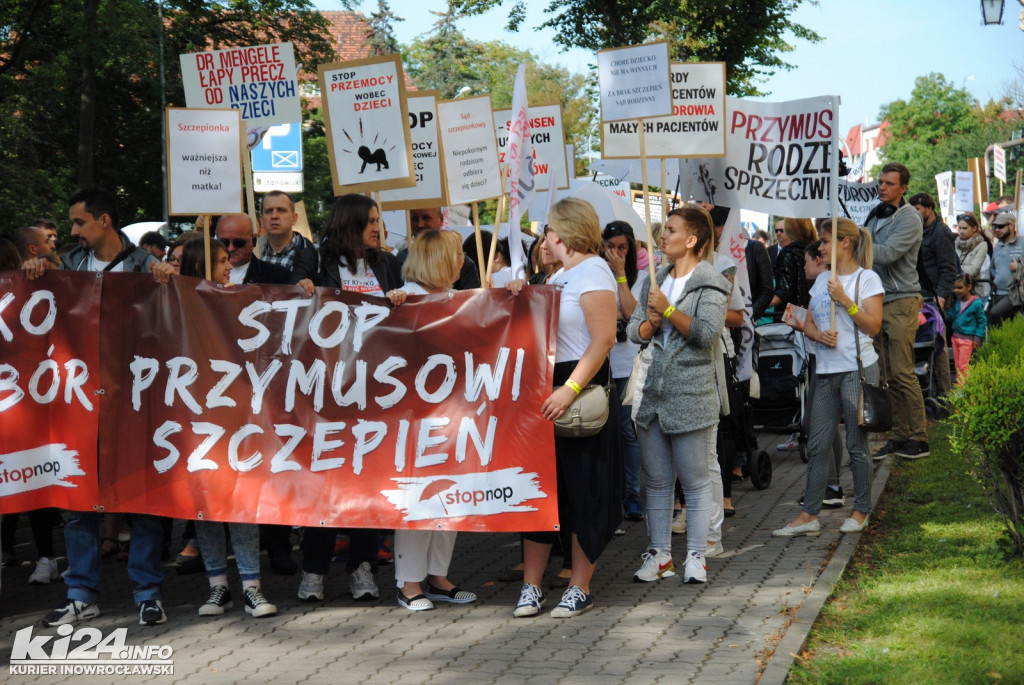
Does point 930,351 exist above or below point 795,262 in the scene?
below

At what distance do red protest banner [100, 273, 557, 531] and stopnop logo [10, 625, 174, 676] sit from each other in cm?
70

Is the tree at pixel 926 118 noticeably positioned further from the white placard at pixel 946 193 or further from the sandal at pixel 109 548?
the sandal at pixel 109 548

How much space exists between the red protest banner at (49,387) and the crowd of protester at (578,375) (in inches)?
6.2

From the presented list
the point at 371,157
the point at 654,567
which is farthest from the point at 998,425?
the point at 371,157

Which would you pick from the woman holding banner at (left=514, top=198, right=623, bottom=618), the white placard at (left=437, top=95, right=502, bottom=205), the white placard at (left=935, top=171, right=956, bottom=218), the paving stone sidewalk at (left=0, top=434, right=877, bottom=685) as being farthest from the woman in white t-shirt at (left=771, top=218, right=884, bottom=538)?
the white placard at (left=935, top=171, right=956, bottom=218)

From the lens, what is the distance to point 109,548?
7.80 meters

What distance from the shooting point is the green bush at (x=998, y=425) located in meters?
6.15

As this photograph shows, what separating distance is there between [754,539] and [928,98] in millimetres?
109078

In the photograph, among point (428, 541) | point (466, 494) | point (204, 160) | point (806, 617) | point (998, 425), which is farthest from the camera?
point (204, 160)

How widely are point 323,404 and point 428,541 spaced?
0.91 meters

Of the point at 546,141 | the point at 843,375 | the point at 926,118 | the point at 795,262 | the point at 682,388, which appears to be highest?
the point at 926,118

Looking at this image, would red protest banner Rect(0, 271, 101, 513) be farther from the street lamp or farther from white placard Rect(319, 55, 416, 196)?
the street lamp

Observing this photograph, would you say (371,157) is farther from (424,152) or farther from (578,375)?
(578,375)

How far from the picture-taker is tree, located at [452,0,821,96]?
1008 inches
